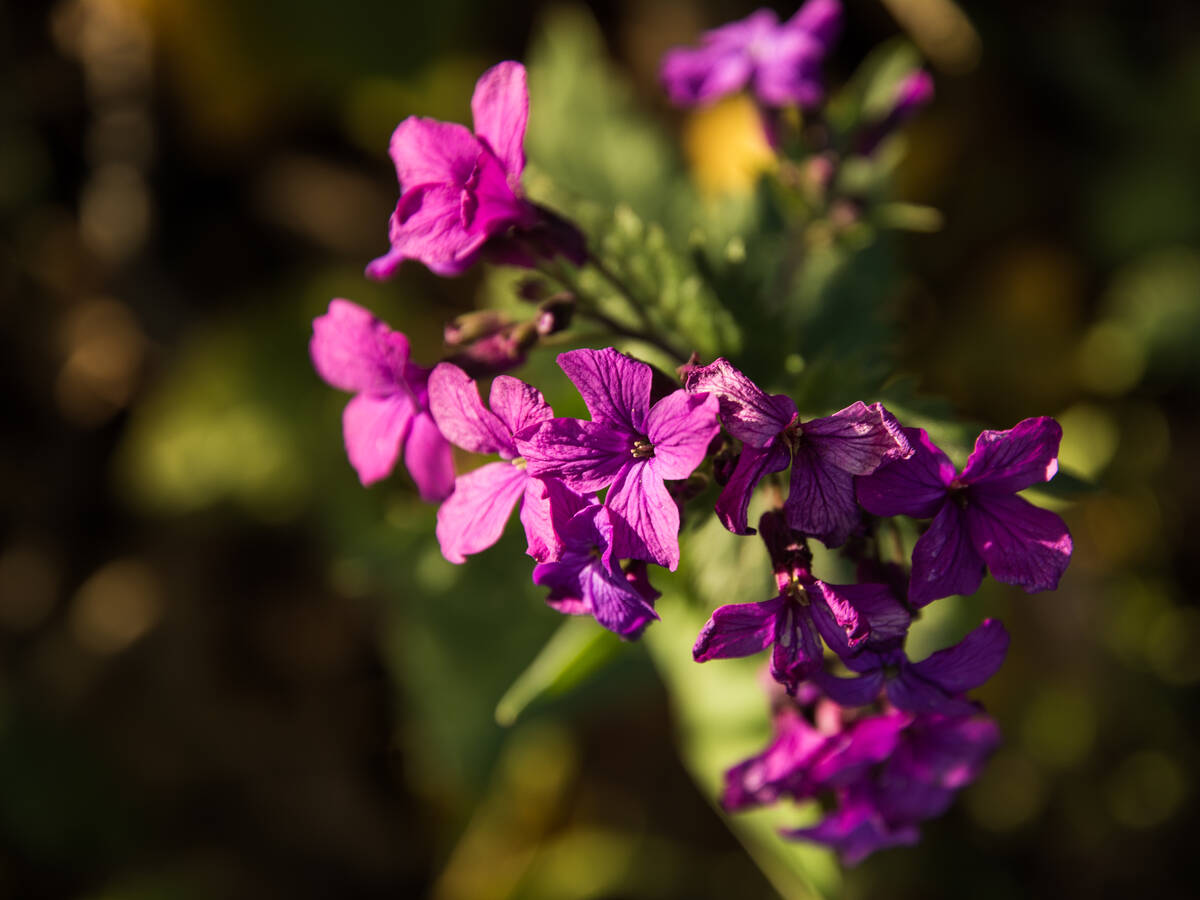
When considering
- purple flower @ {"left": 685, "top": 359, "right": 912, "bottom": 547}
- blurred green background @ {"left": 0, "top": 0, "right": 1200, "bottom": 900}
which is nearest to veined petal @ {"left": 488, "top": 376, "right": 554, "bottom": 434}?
purple flower @ {"left": 685, "top": 359, "right": 912, "bottom": 547}

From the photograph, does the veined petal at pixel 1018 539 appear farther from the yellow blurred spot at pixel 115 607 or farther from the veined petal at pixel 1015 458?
the yellow blurred spot at pixel 115 607

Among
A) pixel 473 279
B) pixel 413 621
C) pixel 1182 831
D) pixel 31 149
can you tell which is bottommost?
pixel 1182 831

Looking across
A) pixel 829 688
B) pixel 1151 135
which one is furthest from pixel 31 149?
pixel 1151 135

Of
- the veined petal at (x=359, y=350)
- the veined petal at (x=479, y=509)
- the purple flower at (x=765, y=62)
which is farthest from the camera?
the purple flower at (x=765, y=62)

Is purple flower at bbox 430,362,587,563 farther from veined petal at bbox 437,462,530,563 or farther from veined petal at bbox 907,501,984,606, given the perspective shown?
veined petal at bbox 907,501,984,606

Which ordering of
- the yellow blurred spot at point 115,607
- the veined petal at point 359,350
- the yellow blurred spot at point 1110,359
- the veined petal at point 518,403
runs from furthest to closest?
the yellow blurred spot at point 115,607, the yellow blurred spot at point 1110,359, the veined petal at point 359,350, the veined petal at point 518,403

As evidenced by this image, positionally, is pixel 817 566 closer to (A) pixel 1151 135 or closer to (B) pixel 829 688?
(B) pixel 829 688

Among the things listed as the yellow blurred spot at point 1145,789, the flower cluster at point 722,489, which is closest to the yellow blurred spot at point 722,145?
the flower cluster at point 722,489
